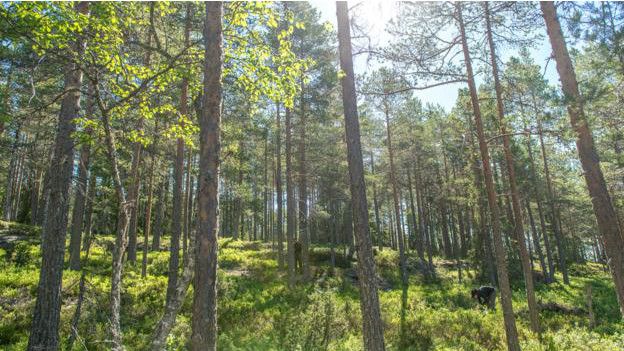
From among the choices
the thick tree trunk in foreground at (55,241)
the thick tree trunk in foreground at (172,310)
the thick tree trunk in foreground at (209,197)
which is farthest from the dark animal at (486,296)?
the thick tree trunk in foreground at (55,241)

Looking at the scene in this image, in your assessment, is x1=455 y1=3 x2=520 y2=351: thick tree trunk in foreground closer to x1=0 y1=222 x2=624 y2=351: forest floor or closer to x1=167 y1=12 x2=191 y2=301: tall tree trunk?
x1=0 y1=222 x2=624 y2=351: forest floor

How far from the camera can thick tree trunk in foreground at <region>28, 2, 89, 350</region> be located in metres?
6.50

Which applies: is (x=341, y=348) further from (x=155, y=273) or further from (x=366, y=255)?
(x=155, y=273)

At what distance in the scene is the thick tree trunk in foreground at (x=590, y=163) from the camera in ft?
25.1

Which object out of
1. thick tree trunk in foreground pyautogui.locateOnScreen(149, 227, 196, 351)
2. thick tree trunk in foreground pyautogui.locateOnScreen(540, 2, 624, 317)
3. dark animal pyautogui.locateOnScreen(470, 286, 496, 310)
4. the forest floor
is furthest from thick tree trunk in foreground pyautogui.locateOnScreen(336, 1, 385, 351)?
dark animal pyautogui.locateOnScreen(470, 286, 496, 310)

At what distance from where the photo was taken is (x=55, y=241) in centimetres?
688

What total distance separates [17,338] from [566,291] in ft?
91.8

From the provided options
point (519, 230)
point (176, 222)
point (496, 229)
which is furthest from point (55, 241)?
point (519, 230)

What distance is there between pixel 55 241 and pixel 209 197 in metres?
4.66

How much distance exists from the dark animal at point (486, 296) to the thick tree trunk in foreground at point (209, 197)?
644 inches

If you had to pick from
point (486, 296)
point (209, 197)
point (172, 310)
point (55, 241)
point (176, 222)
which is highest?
point (176, 222)

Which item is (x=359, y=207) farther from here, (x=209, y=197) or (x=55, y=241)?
(x=55, y=241)

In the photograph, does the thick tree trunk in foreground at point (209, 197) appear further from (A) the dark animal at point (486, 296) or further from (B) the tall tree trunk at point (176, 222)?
(A) the dark animal at point (486, 296)

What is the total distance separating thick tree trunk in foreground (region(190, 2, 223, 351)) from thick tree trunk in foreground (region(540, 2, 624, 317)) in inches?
310
